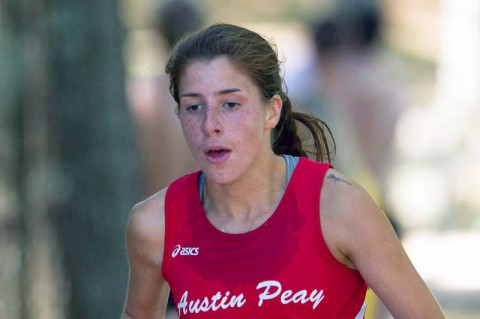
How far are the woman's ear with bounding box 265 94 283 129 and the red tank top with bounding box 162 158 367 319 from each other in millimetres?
145

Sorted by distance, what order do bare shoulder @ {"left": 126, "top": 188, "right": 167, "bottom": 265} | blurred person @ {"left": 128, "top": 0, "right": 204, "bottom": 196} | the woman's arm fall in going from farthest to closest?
blurred person @ {"left": 128, "top": 0, "right": 204, "bottom": 196}, bare shoulder @ {"left": 126, "top": 188, "right": 167, "bottom": 265}, the woman's arm

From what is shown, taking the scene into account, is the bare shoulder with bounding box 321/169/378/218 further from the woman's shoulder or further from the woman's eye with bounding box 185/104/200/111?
the woman's eye with bounding box 185/104/200/111

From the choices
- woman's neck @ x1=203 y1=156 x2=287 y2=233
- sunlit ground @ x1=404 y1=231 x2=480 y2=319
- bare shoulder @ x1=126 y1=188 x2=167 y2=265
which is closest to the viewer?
woman's neck @ x1=203 y1=156 x2=287 y2=233

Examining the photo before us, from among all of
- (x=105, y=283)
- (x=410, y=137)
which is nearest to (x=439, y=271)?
(x=410, y=137)

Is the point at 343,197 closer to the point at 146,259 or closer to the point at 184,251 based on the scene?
the point at 184,251

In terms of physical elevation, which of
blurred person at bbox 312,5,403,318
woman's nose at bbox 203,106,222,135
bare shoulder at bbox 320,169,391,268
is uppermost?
blurred person at bbox 312,5,403,318

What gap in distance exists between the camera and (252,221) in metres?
3.66

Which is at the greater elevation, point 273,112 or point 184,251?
point 273,112

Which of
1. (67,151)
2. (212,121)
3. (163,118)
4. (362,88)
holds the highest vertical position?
(362,88)

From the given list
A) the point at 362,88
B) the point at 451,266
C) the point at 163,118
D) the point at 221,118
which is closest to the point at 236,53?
the point at 221,118

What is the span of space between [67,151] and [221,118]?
8.89 ft

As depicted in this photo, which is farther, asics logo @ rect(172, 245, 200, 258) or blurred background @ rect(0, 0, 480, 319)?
blurred background @ rect(0, 0, 480, 319)

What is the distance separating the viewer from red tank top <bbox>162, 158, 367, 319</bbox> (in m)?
3.47

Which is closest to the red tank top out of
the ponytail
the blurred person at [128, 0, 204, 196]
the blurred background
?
the ponytail
